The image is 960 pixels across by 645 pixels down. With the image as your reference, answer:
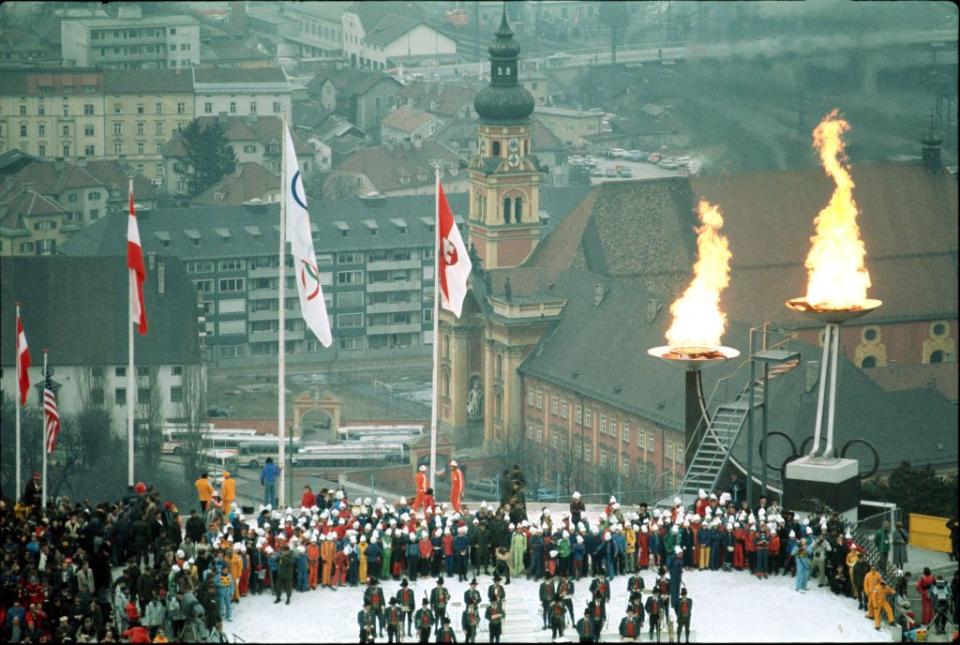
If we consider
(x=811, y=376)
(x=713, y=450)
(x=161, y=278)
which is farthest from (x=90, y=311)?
(x=713, y=450)


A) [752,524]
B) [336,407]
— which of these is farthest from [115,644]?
[336,407]

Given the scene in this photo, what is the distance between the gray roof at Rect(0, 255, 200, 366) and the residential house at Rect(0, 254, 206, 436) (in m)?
0.06

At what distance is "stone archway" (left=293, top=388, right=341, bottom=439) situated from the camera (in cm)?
18300

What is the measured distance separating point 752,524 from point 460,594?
918 cm

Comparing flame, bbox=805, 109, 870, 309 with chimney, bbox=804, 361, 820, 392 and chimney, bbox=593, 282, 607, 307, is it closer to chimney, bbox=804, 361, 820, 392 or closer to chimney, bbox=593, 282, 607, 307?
chimney, bbox=804, 361, 820, 392

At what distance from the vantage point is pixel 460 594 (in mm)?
86375

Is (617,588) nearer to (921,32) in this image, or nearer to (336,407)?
(921,32)

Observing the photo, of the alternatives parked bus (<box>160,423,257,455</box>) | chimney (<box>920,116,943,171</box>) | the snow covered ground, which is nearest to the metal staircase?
the snow covered ground

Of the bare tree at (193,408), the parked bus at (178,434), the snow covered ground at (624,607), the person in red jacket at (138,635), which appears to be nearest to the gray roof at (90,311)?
the bare tree at (193,408)

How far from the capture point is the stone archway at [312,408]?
183 metres

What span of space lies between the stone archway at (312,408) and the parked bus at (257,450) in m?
4.71

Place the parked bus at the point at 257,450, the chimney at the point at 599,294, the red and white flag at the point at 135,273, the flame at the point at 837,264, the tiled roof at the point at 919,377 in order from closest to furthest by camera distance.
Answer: the flame at the point at 837,264 < the red and white flag at the point at 135,273 < the tiled roof at the point at 919,377 < the chimney at the point at 599,294 < the parked bus at the point at 257,450

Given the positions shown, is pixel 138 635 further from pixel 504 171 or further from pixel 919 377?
pixel 504 171

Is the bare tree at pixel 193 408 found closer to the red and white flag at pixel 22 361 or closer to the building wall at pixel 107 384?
the building wall at pixel 107 384
